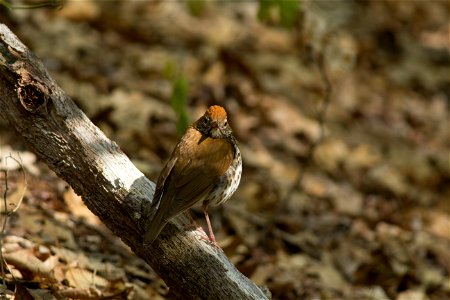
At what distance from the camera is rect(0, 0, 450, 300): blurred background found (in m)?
5.34

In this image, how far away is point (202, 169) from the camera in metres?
4.17

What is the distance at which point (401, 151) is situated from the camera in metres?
9.23

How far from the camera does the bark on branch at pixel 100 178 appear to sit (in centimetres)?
371

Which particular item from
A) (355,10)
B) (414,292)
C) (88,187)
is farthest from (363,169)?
(88,187)

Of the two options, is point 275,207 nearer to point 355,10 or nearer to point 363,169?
point 363,169

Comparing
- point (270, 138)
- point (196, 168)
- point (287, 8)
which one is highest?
point (270, 138)

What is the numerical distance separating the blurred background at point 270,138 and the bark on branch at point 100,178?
2.48 feet

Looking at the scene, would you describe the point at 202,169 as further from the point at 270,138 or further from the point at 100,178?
the point at 270,138

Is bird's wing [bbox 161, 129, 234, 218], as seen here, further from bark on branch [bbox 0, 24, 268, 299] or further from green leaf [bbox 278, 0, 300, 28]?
green leaf [bbox 278, 0, 300, 28]

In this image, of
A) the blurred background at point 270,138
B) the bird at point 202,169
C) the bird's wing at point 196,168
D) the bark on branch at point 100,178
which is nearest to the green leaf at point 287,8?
the blurred background at point 270,138

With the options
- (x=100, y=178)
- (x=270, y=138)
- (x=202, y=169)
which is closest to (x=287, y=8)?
(x=202, y=169)

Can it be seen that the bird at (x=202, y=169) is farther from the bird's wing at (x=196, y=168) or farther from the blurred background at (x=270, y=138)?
the blurred background at (x=270, y=138)

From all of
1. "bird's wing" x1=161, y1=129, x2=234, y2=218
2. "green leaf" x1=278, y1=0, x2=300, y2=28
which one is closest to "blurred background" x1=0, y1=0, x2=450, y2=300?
"green leaf" x1=278, y1=0, x2=300, y2=28

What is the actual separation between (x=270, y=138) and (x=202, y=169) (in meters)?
4.36
